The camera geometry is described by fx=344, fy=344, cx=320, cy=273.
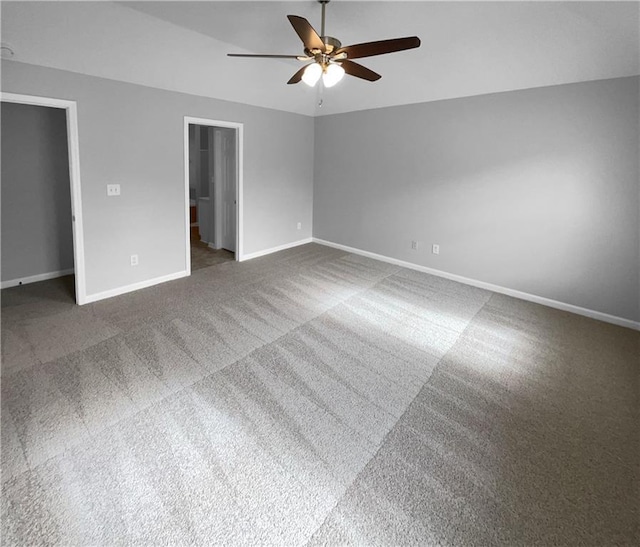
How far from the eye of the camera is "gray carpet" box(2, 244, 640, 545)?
5.09ft

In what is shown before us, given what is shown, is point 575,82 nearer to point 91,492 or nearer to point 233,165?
point 233,165

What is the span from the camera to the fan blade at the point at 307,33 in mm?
2061

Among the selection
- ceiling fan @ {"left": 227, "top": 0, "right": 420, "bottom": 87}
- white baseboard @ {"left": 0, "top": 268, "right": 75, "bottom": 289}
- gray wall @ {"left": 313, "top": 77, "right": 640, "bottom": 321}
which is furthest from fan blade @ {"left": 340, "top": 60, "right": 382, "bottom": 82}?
white baseboard @ {"left": 0, "top": 268, "right": 75, "bottom": 289}

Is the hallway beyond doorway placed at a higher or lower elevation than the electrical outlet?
lower

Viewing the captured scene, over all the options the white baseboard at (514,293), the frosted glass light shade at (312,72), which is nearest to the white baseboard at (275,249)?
the white baseboard at (514,293)

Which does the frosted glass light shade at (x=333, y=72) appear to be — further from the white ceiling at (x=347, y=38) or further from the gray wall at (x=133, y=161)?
the gray wall at (x=133, y=161)

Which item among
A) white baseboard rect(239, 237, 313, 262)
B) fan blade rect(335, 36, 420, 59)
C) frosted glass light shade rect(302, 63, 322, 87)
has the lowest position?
white baseboard rect(239, 237, 313, 262)

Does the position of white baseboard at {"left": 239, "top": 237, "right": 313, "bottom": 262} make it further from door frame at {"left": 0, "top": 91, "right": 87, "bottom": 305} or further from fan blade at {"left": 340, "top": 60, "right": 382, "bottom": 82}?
fan blade at {"left": 340, "top": 60, "right": 382, "bottom": 82}

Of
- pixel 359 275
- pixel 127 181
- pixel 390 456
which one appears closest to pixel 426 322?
pixel 359 275

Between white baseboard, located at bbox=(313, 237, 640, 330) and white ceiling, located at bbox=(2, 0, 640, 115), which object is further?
white baseboard, located at bbox=(313, 237, 640, 330)

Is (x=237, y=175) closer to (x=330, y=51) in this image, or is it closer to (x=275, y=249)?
(x=275, y=249)

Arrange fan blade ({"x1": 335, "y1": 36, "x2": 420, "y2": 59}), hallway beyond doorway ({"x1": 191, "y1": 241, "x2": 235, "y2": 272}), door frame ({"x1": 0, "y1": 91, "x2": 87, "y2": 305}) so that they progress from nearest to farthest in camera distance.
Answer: fan blade ({"x1": 335, "y1": 36, "x2": 420, "y2": 59}) < door frame ({"x1": 0, "y1": 91, "x2": 87, "y2": 305}) < hallway beyond doorway ({"x1": 191, "y1": 241, "x2": 235, "y2": 272})

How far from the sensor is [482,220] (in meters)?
4.51

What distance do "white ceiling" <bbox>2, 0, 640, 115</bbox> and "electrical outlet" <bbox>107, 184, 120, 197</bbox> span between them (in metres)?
1.10
